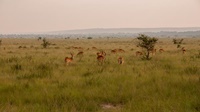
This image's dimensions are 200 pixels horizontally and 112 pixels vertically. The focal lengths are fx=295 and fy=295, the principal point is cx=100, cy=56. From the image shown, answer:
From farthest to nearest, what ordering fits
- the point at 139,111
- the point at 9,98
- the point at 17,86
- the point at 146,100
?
the point at 17,86
the point at 9,98
the point at 146,100
the point at 139,111

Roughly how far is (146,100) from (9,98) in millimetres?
3683

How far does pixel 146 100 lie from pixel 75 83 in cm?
327

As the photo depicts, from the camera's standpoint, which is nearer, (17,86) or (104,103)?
(104,103)

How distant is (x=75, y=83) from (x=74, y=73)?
2980 mm

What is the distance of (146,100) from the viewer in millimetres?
7488

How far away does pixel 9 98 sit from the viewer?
8.02 metres

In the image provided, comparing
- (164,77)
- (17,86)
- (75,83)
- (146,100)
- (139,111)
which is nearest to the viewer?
(139,111)

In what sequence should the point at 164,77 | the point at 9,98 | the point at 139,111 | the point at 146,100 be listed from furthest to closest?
the point at 164,77
the point at 9,98
the point at 146,100
the point at 139,111

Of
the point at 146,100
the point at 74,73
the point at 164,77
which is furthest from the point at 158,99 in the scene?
the point at 74,73

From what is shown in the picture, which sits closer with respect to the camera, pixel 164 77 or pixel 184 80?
pixel 184 80

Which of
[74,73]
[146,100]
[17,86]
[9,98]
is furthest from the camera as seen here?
[74,73]

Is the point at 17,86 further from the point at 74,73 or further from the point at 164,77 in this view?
the point at 164,77

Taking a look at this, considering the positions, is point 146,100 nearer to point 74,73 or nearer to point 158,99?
point 158,99

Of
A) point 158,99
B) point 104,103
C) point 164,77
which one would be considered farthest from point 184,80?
point 104,103
